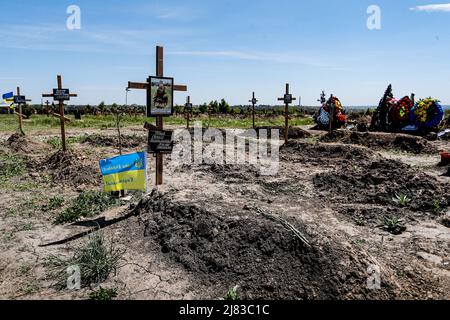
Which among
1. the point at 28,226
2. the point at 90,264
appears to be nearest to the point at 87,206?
the point at 28,226

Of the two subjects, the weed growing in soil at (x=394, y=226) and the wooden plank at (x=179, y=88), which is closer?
the weed growing in soil at (x=394, y=226)

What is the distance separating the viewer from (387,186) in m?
8.46

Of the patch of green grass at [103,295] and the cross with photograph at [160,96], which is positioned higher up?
the cross with photograph at [160,96]

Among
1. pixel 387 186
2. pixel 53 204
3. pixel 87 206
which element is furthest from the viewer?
pixel 387 186

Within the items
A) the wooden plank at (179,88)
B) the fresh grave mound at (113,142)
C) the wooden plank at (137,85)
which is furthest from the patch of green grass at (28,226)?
the fresh grave mound at (113,142)

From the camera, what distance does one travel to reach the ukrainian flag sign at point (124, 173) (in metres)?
6.64

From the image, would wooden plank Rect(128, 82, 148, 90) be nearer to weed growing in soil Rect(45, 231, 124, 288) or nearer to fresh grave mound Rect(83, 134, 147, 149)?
weed growing in soil Rect(45, 231, 124, 288)

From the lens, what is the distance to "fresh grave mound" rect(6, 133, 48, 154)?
1413 centimetres

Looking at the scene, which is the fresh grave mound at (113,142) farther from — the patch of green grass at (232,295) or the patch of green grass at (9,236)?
the patch of green grass at (232,295)

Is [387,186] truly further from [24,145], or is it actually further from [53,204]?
[24,145]

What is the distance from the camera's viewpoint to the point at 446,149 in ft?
54.4

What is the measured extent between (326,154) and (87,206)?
30.8 feet

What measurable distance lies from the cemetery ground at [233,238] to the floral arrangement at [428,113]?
13.7 meters

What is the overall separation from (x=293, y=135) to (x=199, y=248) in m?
17.7
